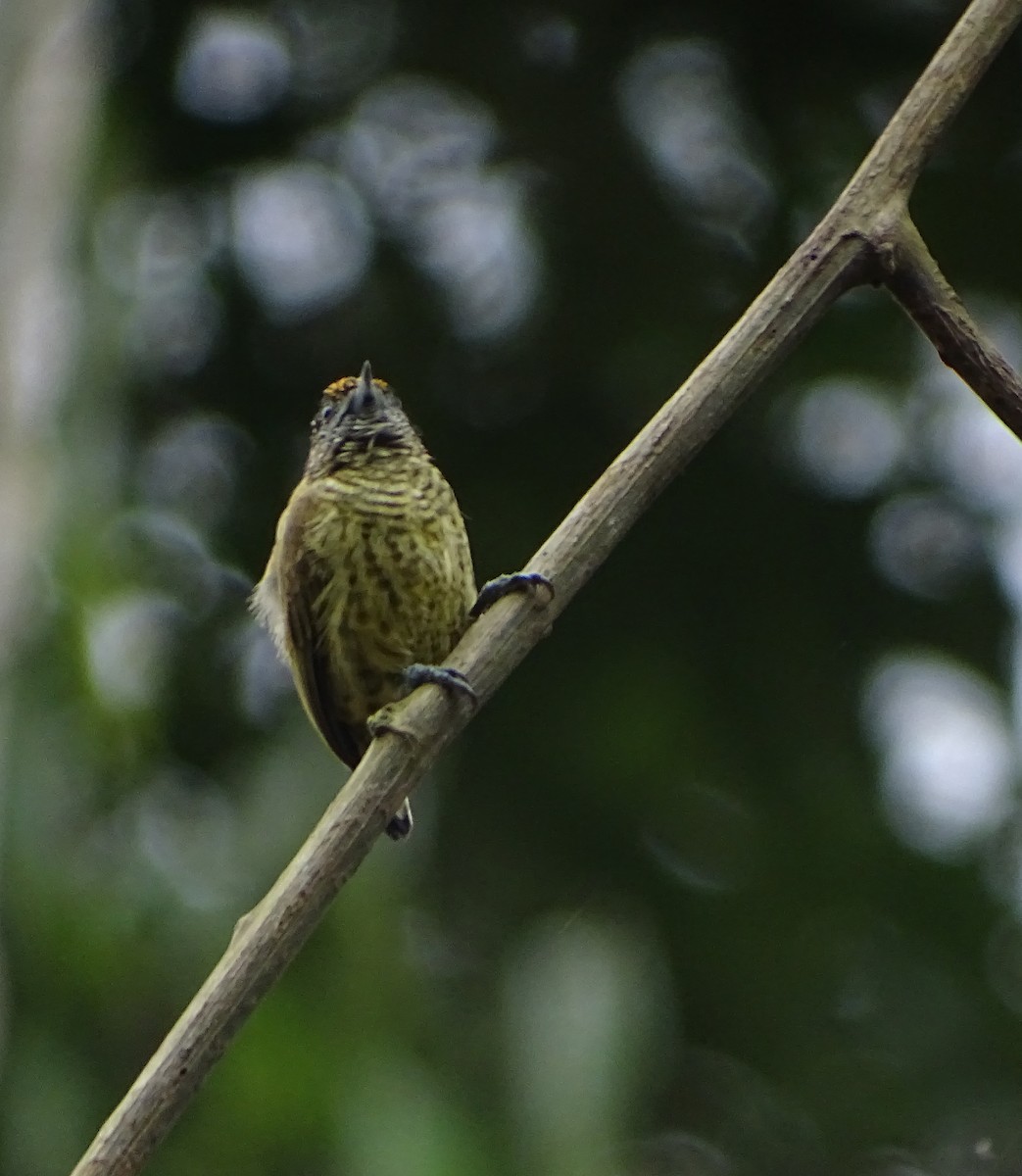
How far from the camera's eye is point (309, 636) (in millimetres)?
3936

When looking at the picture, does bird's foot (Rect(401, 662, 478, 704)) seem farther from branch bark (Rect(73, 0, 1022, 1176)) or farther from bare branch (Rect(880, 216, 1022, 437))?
bare branch (Rect(880, 216, 1022, 437))

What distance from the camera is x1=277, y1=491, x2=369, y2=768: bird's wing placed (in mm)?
3908

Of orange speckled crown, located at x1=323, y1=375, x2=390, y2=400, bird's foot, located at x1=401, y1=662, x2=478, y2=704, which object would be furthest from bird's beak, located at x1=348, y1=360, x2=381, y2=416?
bird's foot, located at x1=401, y1=662, x2=478, y2=704

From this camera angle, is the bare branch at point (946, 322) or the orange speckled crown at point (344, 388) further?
the orange speckled crown at point (344, 388)

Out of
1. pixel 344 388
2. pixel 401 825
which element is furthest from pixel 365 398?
pixel 401 825

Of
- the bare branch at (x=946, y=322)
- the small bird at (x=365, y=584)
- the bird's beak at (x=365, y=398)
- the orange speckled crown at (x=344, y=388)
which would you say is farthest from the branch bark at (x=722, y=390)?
the orange speckled crown at (x=344, y=388)

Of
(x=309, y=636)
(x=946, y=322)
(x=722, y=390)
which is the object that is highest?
(x=946, y=322)

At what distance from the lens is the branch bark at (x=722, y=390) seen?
2.34 m

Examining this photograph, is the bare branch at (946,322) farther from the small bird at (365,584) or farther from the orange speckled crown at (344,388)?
the orange speckled crown at (344,388)

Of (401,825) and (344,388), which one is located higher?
(344,388)

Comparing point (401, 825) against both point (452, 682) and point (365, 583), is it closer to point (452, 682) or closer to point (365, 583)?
point (365, 583)

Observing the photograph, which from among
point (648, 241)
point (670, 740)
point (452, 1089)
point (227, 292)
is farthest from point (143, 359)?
point (452, 1089)

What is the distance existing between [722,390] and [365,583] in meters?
1.52

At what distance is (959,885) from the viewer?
6312 mm
